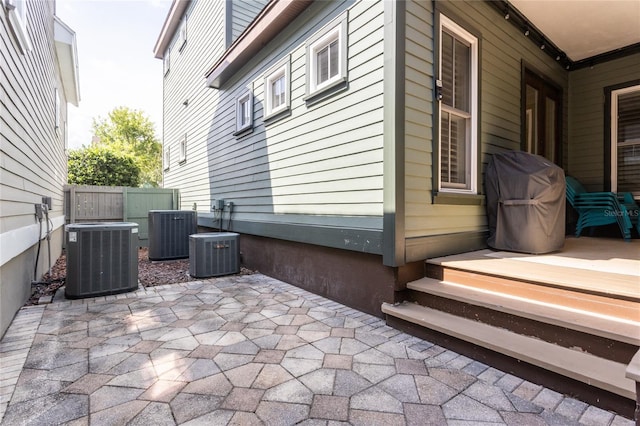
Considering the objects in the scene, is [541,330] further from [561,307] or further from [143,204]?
[143,204]

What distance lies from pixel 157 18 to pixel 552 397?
14.6 m

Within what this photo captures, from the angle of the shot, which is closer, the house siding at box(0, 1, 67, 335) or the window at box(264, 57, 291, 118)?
the house siding at box(0, 1, 67, 335)

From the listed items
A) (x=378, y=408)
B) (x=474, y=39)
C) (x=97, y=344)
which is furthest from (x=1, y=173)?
(x=474, y=39)

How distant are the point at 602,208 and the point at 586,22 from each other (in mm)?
2438

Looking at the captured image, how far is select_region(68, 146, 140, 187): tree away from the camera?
13.4 m

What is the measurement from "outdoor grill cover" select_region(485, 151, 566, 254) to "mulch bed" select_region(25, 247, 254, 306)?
357 centimetres

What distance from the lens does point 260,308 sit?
3193mm

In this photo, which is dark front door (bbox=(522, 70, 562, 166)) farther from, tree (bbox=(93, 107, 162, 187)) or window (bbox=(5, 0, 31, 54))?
tree (bbox=(93, 107, 162, 187))

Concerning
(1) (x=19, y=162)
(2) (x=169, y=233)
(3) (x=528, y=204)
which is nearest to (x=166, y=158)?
(2) (x=169, y=233)

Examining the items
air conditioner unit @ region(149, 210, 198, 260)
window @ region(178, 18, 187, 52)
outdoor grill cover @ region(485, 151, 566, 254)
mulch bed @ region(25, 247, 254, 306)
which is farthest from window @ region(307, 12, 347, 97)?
window @ region(178, 18, 187, 52)

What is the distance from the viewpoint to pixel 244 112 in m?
5.77

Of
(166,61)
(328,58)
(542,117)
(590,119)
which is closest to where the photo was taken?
(328,58)

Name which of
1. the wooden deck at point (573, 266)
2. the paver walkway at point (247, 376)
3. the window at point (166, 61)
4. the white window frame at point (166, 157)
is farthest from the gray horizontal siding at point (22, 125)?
the window at point (166, 61)

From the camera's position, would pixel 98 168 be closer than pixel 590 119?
No
